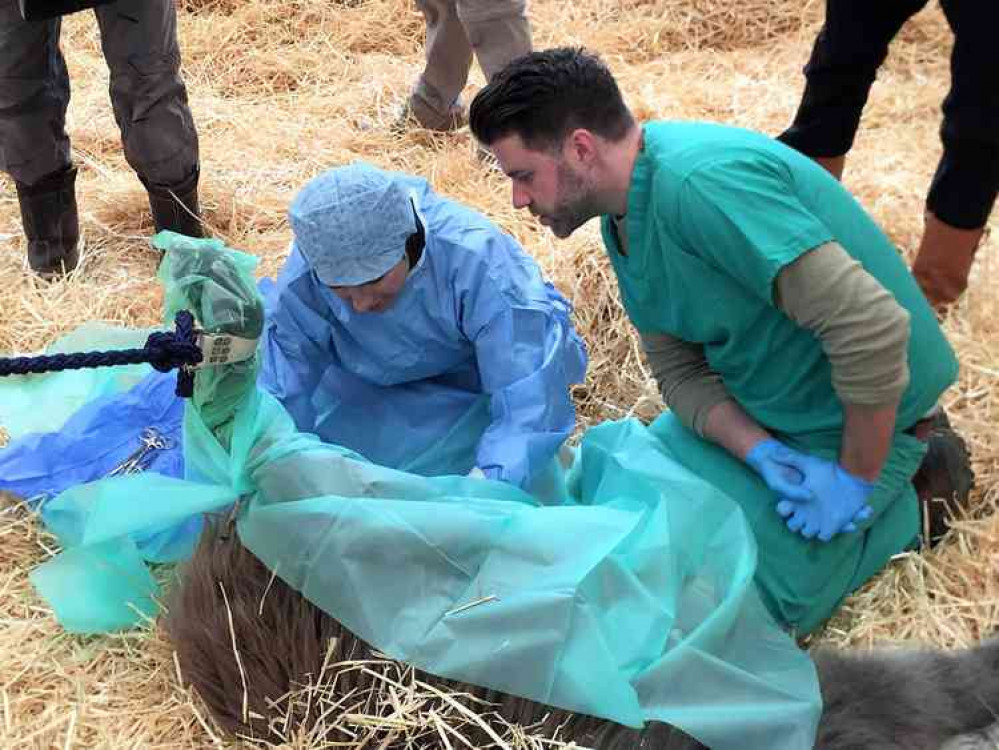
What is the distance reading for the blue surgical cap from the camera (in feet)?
6.70

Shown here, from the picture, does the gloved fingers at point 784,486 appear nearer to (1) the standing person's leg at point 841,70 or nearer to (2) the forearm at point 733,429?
(2) the forearm at point 733,429

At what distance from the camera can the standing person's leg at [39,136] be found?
9.54ft

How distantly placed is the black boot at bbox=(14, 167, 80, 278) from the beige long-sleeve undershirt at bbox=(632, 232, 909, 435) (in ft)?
7.51

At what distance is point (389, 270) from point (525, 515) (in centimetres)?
59

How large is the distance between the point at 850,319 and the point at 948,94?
52.4 inches

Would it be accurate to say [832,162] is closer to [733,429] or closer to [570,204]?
[733,429]

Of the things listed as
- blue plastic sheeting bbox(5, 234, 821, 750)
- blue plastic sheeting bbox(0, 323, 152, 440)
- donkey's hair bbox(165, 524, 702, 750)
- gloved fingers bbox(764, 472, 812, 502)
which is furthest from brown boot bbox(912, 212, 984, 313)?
blue plastic sheeting bbox(0, 323, 152, 440)

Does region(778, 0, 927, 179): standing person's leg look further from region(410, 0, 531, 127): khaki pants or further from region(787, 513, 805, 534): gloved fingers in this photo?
region(787, 513, 805, 534): gloved fingers

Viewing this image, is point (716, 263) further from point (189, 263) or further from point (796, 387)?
point (189, 263)

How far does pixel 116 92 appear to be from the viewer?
10.1ft

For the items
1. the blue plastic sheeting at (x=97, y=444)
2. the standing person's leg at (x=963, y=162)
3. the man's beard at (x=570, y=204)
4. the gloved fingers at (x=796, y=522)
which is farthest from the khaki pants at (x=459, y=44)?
the gloved fingers at (x=796, y=522)

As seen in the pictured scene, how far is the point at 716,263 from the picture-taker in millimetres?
1824

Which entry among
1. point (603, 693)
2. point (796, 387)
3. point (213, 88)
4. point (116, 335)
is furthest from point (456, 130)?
point (603, 693)

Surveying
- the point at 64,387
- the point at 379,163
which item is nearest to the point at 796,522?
the point at 64,387
